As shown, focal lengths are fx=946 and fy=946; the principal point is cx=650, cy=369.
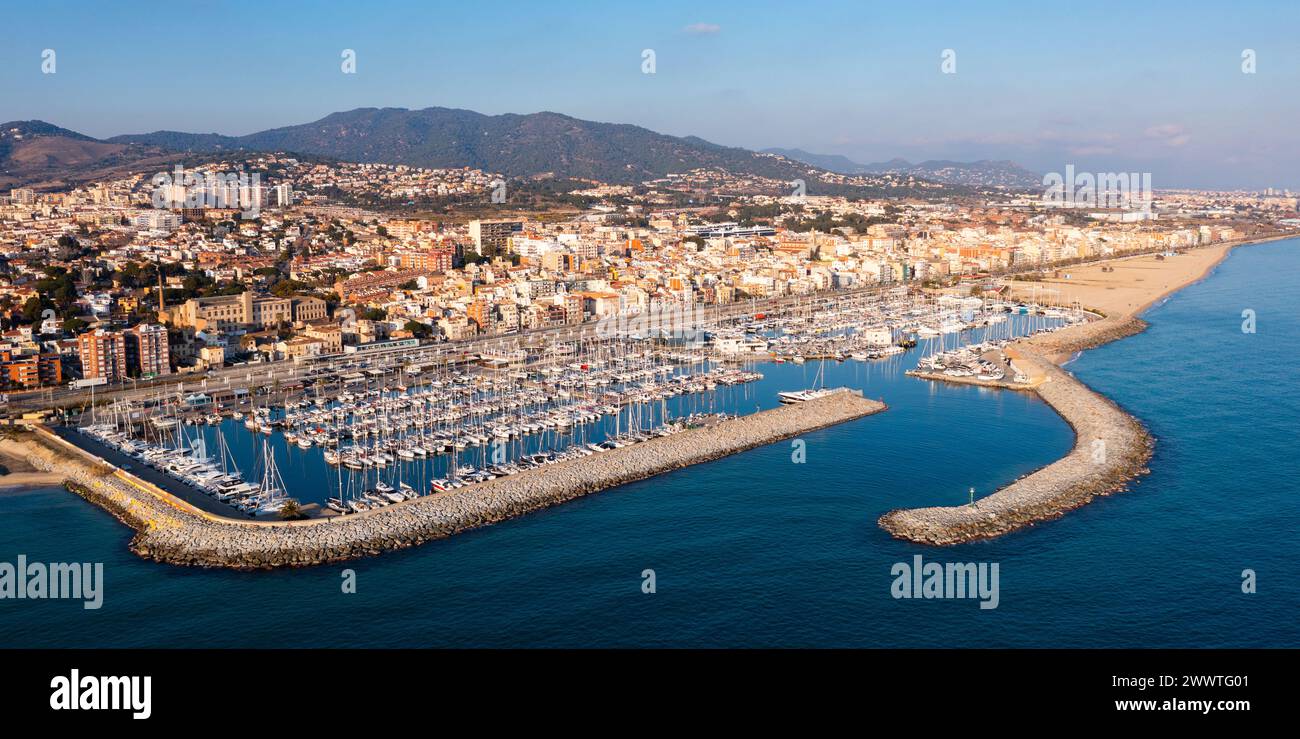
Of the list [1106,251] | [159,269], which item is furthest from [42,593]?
[1106,251]

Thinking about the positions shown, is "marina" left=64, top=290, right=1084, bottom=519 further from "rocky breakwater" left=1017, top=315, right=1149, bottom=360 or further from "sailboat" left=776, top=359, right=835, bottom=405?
"rocky breakwater" left=1017, top=315, right=1149, bottom=360

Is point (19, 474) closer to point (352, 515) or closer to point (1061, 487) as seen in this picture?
point (352, 515)

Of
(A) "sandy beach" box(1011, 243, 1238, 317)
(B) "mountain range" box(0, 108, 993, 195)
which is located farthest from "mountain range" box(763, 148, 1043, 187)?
(A) "sandy beach" box(1011, 243, 1238, 317)

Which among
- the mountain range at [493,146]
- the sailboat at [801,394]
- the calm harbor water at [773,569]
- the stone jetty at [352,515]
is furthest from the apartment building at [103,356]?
the mountain range at [493,146]

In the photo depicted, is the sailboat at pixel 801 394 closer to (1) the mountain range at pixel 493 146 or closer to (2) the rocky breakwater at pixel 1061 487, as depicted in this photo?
(2) the rocky breakwater at pixel 1061 487

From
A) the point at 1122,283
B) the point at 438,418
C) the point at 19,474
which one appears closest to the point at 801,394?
the point at 438,418
